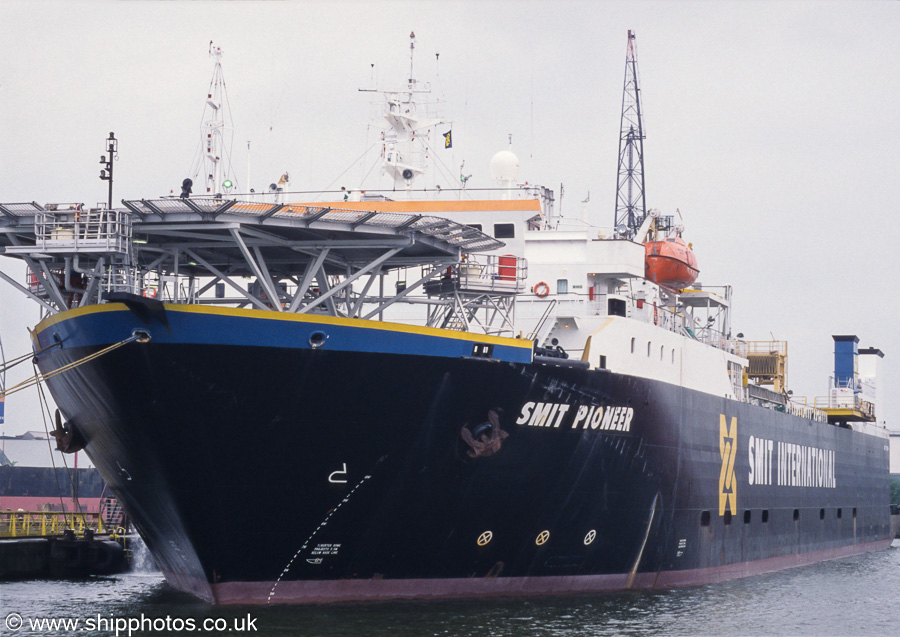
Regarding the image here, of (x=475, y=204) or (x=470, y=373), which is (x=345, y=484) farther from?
(x=475, y=204)

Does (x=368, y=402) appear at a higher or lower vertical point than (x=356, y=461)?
higher

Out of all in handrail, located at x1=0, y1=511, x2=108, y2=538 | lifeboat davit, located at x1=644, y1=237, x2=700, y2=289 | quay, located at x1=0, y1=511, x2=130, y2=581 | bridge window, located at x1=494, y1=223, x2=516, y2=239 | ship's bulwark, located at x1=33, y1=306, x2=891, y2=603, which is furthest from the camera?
handrail, located at x1=0, y1=511, x2=108, y2=538

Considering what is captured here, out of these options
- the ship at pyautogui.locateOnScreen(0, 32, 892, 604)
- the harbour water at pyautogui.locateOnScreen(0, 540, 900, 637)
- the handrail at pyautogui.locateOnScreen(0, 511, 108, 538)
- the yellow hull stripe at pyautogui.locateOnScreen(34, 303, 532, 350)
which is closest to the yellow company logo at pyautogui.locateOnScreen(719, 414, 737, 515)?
the ship at pyautogui.locateOnScreen(0, 32, 892, 604)

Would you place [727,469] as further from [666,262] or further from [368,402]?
[368,402]

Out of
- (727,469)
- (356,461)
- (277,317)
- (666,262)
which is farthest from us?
(666,262)

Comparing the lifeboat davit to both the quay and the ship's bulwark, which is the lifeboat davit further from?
the quay

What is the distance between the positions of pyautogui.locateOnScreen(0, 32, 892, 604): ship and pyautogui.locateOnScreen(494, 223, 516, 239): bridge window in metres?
0.07

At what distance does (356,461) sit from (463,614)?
4.28 metres

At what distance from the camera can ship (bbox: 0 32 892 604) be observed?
76.2 ft

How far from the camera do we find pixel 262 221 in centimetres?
2395

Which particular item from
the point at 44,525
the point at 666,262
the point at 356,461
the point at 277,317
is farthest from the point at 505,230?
the point at 44,525

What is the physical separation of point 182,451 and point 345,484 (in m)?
3.44

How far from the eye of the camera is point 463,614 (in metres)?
25.0

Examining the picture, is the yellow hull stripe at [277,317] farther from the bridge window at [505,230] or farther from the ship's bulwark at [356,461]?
the bridge window at [505,230]
